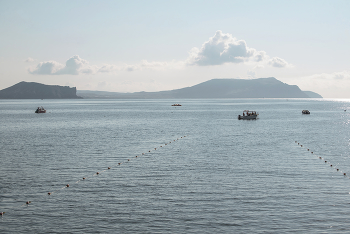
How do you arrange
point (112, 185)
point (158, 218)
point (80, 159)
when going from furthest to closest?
point (80, 159)
point (112, 185)
point (158, 218)

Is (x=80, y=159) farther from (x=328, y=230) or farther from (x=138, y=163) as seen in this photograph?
(x=328, y=230)

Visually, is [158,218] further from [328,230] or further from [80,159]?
[80,159]

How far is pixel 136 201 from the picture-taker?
28.2 metres

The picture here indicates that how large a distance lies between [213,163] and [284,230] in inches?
891

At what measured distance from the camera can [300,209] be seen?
26094 mm

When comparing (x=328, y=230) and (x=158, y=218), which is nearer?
(x=328, y=230)

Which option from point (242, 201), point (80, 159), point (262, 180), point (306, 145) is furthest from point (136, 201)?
point (306, 145)

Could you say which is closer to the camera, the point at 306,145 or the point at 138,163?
the point at 138,163

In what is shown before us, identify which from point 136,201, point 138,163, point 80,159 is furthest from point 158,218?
point 80,159

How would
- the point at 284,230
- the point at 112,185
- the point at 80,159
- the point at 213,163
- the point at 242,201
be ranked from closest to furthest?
the point at 284,230
the point at 242,201
the point at 112,185
the point at 213,163
the point at 80,159

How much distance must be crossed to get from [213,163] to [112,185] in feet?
51.9

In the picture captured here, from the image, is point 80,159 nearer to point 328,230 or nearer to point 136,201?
point 136,201

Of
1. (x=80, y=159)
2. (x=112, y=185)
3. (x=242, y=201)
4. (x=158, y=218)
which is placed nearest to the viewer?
(x=158, y=218)

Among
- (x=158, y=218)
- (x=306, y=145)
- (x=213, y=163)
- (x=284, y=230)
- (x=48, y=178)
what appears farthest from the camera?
(x=306, y=145)
